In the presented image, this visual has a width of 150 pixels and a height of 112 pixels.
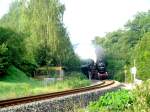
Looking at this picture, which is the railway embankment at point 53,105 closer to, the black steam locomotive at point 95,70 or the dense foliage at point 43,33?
the dense foliage at point 43,33

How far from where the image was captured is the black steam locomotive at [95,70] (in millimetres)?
72125

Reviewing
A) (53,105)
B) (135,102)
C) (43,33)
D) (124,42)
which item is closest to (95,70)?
(43,33)

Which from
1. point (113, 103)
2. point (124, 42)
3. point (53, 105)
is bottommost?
point (53, 105)

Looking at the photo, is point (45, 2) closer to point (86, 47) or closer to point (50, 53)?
point (50, 53)

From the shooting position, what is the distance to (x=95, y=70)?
74.0m

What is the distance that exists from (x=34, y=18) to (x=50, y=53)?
5653 millimetres

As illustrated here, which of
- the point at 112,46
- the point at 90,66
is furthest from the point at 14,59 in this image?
the point at 112,46

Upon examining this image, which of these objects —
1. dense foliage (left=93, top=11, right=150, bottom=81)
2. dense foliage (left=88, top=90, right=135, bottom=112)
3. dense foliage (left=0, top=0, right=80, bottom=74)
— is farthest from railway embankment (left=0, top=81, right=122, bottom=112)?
dense foliage (left=93, top=11, right=150, bottom=81)

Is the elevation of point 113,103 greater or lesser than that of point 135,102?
lesser

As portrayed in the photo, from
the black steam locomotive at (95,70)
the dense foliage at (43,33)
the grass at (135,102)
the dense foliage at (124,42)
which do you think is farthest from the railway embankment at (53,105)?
the dense foliage at (124,42)

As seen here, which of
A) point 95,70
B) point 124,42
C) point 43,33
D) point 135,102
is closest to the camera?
point 135,102

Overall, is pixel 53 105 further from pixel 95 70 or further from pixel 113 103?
pixel 95 70

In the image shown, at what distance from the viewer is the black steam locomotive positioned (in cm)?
7212

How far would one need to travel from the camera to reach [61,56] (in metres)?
65.2
